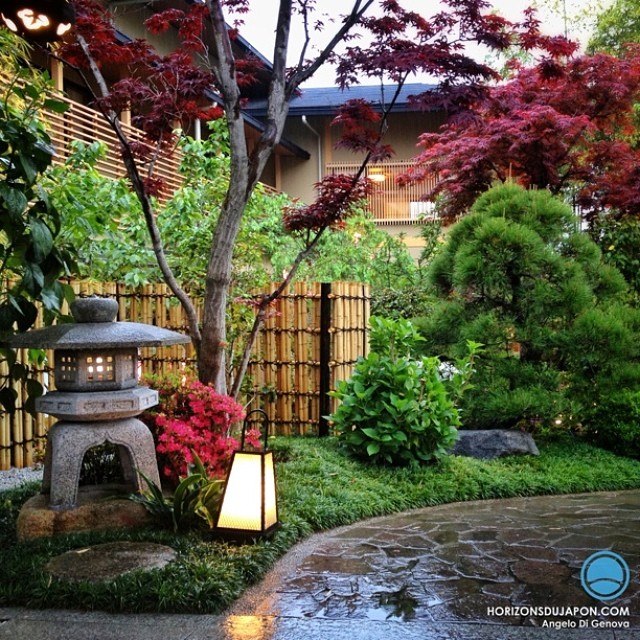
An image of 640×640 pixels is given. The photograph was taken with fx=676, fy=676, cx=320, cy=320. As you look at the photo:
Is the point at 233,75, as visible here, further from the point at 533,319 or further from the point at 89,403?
the point at 533,319

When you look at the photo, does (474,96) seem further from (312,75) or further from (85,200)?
(85,200)

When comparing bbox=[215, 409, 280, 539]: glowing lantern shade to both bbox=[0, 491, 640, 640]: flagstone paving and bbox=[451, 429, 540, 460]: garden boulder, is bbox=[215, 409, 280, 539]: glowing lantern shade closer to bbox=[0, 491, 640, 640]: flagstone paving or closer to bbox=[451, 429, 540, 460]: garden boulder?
bbox=[0, 491, 640, 640]: flagstone paving

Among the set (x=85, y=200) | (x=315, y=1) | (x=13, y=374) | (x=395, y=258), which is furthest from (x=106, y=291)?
(x=395, y=258)

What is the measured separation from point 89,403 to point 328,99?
1472 centimetres

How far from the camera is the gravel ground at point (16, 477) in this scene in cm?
554

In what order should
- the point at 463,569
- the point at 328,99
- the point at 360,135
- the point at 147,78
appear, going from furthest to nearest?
the point at 328,99 → the point at 360,135 → the point at 147,78 → the point at 463,569

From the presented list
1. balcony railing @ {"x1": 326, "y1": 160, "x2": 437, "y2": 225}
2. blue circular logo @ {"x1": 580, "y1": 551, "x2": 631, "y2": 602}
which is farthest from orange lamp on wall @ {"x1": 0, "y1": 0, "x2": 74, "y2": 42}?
balcony railing @ {"x1": 326, "y1": 160, "x2": 437, "y2": 225}

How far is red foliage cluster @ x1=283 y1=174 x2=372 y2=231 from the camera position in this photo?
18.6 feet

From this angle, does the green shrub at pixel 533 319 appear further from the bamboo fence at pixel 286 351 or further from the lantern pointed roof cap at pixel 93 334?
the lantern pointed roof cap at pixel 93 334

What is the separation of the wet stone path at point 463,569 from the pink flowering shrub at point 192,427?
950 mm

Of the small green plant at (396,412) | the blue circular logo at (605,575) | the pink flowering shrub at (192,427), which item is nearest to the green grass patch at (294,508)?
the small green plant at (396,412)

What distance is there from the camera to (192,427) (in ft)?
16.2

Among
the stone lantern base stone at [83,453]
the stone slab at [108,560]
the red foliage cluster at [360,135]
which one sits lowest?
the stone slab at [108,560]

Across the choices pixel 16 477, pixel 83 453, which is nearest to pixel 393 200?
pixel 16 477
